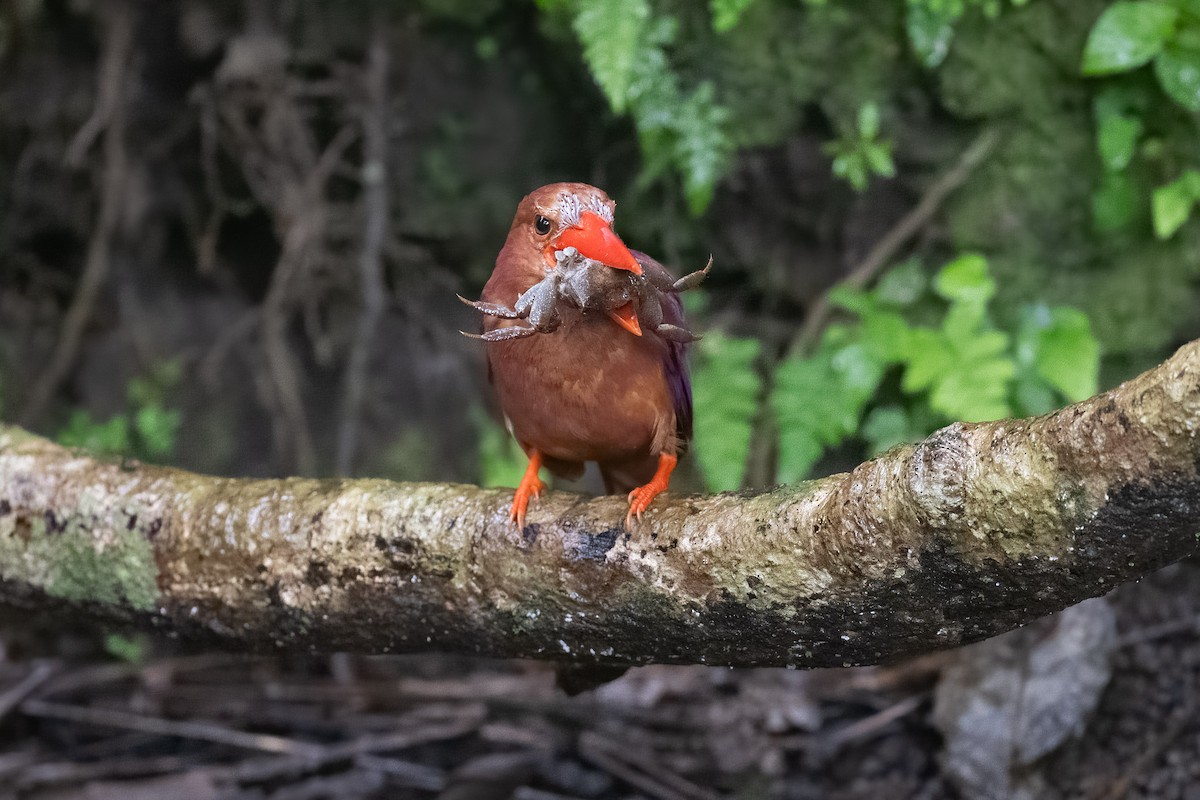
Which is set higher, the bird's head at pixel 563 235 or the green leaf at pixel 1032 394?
the bird's head at pixel 563 235

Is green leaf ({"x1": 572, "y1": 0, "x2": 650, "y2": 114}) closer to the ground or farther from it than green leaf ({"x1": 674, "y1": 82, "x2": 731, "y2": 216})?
farther from it

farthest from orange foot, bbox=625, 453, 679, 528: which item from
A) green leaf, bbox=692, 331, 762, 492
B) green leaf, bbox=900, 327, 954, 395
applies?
green leaf, bbox=900, 327, 954, 395

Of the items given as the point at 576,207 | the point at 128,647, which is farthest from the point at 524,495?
the point at 128,647

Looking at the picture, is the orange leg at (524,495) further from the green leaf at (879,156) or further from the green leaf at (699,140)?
the green leaf at (879,156)

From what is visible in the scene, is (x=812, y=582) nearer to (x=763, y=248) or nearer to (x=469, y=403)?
(x=763, y=248)

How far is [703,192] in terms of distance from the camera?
2.91 metres

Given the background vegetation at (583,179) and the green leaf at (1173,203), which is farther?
the background vegetation at (583,179)

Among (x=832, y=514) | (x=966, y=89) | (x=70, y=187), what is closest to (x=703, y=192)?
(x=966, y=89)

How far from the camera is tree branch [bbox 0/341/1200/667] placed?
1.14 m

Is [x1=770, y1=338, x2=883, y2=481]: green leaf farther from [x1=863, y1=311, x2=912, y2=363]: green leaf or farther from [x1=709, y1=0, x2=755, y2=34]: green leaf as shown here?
[x1=709, y1=0, x2=755, y2=34]: green leaf

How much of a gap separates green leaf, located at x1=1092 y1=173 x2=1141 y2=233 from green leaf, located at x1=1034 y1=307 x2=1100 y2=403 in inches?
12.3

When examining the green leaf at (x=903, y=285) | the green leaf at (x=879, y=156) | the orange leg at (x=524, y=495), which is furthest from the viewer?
the green leaf at (x=903, y=285)

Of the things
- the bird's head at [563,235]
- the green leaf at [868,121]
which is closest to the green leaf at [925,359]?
the green leaf at [868,121]

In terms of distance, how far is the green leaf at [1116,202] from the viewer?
2.87 metres
